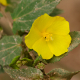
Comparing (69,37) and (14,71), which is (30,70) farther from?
(69,37)

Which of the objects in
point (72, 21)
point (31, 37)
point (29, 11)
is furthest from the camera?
point (72, 21)

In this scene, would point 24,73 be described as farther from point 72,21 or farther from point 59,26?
point 72,21

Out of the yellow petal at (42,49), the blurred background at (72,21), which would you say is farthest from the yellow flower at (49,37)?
the blurred background at (72,21)

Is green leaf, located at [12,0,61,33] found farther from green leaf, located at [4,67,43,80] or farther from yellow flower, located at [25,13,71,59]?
green leaf, located at [4,67,43,80]

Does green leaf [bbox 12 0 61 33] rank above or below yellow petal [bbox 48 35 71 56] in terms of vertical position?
above

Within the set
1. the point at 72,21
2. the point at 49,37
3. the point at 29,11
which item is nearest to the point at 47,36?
the point at 49,37

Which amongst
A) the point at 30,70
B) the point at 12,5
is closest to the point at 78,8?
the point at 12,5

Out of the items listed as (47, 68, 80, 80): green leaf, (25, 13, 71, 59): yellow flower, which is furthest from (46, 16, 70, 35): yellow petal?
(47, 68, 80, 80): green leaf
